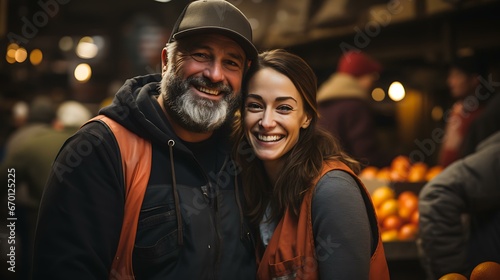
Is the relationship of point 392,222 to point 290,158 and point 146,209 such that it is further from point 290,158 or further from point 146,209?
point 146,209

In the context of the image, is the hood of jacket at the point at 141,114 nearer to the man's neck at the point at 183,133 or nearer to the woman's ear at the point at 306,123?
the man's neck at the point at 183,133

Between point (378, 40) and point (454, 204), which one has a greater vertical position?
point (378, 40)

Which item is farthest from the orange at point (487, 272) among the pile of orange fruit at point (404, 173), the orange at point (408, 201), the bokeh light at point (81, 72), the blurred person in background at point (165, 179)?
the bokeh light at point (81, 72)

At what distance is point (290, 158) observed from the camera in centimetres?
246

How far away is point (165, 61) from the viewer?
257 cm

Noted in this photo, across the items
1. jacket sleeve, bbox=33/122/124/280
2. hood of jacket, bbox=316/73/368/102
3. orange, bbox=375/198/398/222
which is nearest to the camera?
jacket sleeve, bbox=33/122/124/280

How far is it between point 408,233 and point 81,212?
2495 mm

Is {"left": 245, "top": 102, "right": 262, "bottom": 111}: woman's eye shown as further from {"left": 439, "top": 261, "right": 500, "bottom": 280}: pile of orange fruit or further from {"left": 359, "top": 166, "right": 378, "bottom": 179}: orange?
{"left": 359, "top": 166, "right": 378, "bottom": 179}: orange

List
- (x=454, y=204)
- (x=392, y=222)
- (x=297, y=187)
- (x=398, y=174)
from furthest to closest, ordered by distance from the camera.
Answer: (x=398, y=174) → (x=392, y=222) → (x=454, y=204) → (x=297, y=187)

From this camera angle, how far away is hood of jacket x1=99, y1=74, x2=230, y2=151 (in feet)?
7.29

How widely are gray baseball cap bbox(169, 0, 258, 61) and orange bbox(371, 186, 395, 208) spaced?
2008mm

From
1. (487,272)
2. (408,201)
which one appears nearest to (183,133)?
(487,272)

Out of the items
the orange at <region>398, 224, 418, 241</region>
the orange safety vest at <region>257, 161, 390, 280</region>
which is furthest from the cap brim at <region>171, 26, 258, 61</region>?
the orange at <region>398, 224, 418, 241</region>

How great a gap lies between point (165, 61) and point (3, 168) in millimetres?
3060
